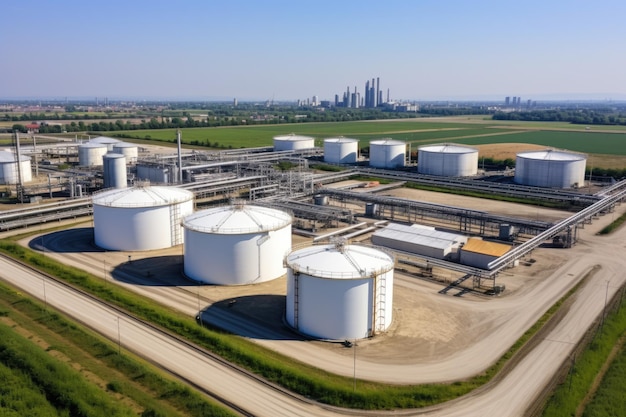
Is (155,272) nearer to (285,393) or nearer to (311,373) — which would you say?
(311,373)

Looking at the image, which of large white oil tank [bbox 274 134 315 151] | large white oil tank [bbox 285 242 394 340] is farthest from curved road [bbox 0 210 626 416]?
large white oil tank [bbox 274 134 315 151]

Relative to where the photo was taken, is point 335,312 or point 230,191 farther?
point 230,191

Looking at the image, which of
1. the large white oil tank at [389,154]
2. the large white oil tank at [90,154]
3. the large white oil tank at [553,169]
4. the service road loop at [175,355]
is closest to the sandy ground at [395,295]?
the service road loop at [175,355]

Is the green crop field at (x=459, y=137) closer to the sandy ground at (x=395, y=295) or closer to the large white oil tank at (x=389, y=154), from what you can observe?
the large white oil tank at (x=389, y=154)

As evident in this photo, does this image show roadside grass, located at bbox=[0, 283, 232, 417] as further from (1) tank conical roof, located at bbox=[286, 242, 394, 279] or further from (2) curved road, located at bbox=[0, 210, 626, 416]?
(1) tank conical roof, located at bbox=[286, 242, 394, 279]

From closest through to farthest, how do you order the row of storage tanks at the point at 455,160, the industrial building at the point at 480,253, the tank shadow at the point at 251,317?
the tank shadow at the point at 251,317 < the industrial building at the point at 480,253 < the row of storage tanks at the point at 455,160

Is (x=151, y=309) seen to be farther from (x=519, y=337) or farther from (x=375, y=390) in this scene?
(x=519, y=337)

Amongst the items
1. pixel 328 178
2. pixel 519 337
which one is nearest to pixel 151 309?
pixel 519 337
